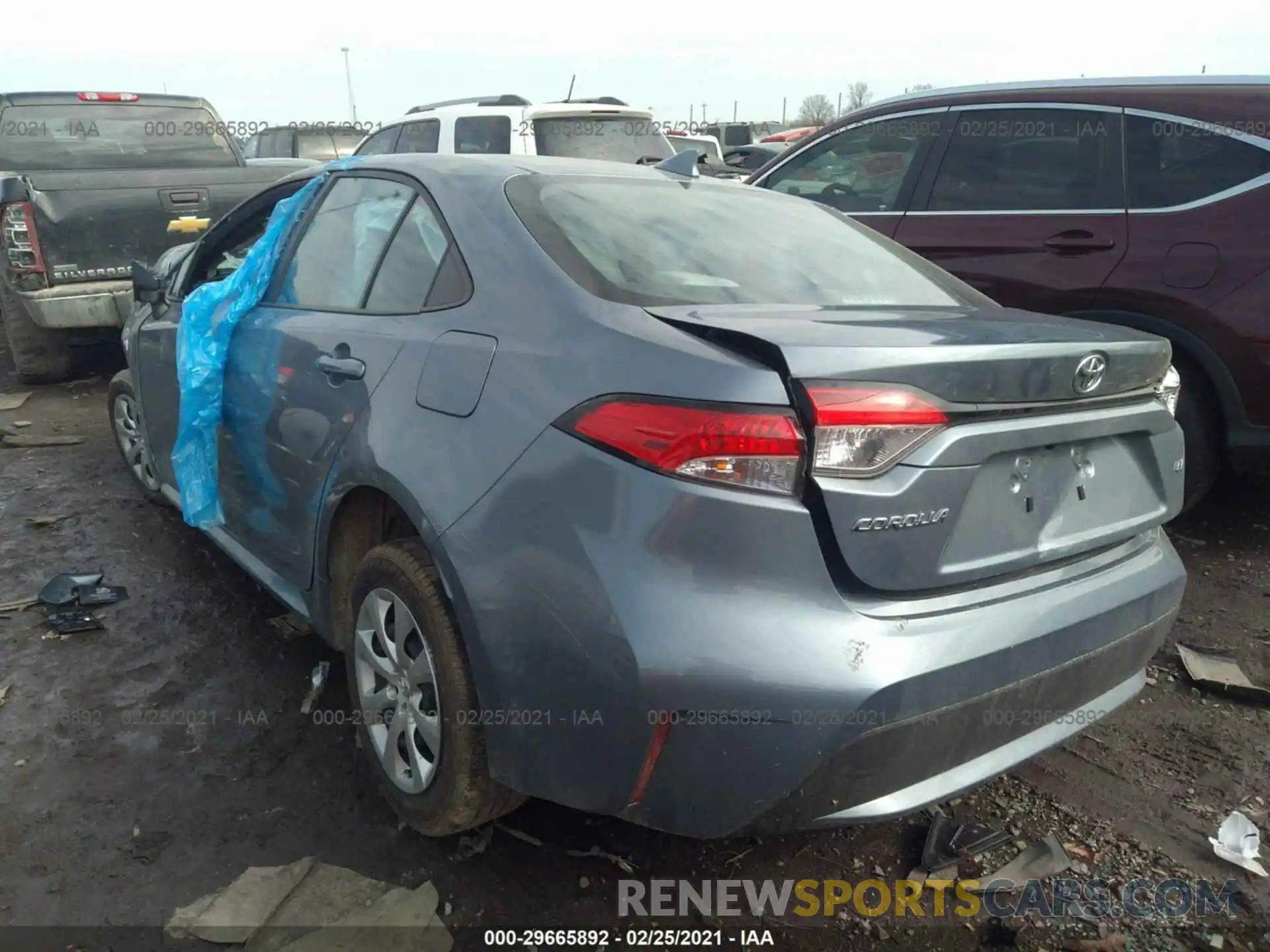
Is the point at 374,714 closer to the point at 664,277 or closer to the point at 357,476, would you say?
the point at 357,476

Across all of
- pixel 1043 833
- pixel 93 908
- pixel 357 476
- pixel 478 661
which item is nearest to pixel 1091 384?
pixel 1043 833

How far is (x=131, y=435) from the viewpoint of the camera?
458 centimetres

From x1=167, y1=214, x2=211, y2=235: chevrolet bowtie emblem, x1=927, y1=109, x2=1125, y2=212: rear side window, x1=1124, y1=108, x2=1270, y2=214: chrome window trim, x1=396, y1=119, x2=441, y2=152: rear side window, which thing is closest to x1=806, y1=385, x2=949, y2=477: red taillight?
x1=1124, y1=108, x2=1270, y2=214: chrome window trim

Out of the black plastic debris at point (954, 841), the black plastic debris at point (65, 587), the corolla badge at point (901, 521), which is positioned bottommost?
the black plastic debris at point (954, 841)

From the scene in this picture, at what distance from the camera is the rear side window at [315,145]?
1327 cm

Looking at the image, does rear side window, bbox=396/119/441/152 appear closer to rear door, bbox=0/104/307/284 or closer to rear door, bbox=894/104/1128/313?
rear door, bbox=0/104/307/284

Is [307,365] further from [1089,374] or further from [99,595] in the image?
[1089,374]

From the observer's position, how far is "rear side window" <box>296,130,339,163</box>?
43.5 feet

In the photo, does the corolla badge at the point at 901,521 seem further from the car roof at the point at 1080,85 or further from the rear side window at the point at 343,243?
the car roof at the point at 1080,85

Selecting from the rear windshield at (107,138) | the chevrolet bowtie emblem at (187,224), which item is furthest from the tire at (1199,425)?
the rear windshield at (107,138)

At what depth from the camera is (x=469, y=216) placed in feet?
7.55

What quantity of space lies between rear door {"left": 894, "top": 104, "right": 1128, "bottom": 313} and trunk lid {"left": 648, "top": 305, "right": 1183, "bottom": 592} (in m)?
1.98

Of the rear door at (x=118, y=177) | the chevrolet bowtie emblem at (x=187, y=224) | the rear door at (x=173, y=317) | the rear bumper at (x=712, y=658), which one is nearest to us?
the rear bumper at (x=712, y=658)

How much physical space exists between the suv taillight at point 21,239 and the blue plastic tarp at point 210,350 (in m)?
3.23
